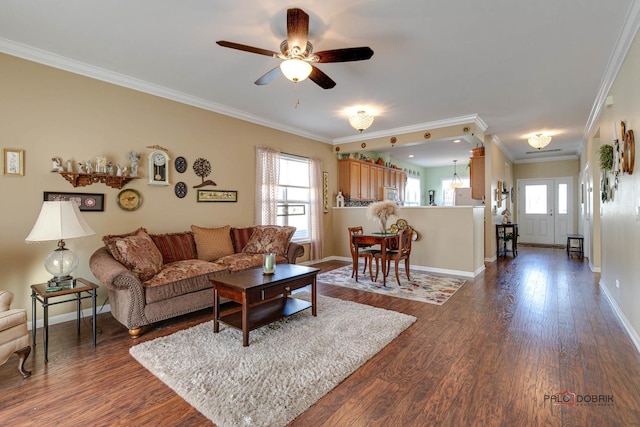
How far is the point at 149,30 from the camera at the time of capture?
279cm

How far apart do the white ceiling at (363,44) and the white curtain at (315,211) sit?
1673 millimetres

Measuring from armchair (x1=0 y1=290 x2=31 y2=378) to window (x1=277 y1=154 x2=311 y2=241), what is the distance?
13.0 feet

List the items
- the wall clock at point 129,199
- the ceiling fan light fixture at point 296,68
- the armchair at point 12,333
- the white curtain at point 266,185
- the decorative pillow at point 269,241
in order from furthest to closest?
the white curtain at point 266,185 → the decorative pillow at point 269,241 → the wall clock at point 129,199 → the ceiling fan light fixture at point 296,68 → the armchair at point 12,333

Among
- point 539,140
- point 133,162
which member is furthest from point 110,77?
point 539,140

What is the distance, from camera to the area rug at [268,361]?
191 cm

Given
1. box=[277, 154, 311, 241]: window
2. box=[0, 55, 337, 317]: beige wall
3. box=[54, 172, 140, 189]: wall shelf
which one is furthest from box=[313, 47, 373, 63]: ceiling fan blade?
box=[277, 154, 311, 241]: window

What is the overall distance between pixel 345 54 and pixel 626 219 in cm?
319

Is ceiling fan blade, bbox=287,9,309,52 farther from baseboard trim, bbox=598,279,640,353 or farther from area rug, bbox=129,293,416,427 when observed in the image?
baseboard trim, bbox=598,279,640,353

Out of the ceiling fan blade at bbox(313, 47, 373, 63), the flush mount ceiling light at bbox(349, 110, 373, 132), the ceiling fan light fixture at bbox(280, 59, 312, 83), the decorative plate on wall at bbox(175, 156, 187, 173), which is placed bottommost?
the decorative plate on wall at bbox(175, 156, 187, 173)

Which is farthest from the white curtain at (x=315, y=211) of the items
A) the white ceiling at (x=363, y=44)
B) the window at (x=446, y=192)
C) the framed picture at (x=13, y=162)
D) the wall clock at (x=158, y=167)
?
the window at (x=446, y=192)

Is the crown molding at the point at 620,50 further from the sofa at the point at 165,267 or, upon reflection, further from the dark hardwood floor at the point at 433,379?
the sofa at the point at 165,267

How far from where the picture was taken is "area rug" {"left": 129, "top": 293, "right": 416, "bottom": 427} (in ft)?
6.25

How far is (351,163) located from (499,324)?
4.80 meters

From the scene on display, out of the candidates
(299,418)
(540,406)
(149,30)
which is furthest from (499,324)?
(149,30)
